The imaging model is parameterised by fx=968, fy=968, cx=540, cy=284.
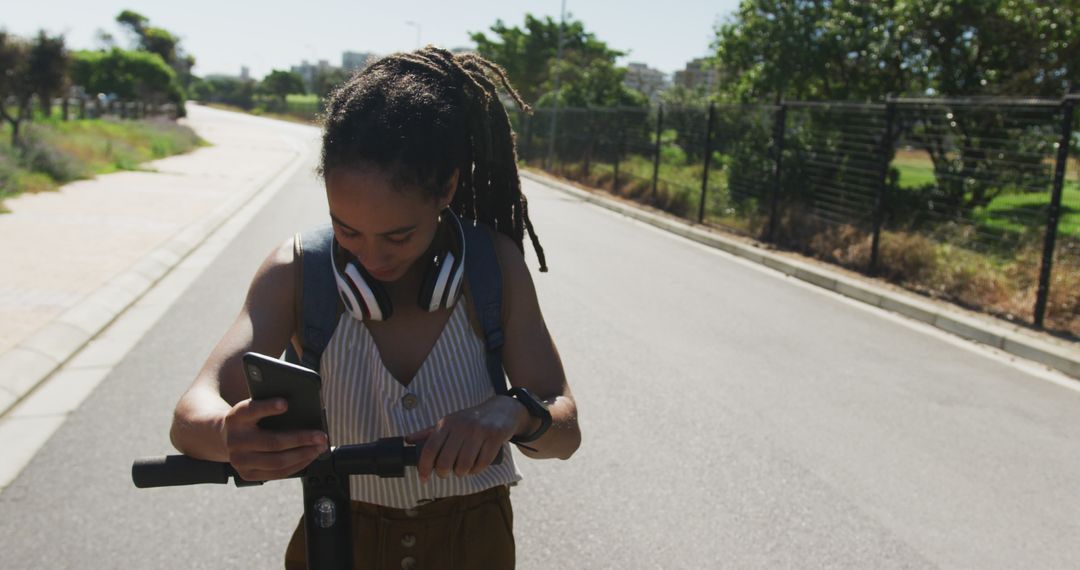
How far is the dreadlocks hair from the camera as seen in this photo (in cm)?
165

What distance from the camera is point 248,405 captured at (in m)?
1.25

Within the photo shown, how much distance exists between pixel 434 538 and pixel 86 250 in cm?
945

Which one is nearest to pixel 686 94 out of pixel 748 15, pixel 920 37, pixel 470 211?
pixel 748 15

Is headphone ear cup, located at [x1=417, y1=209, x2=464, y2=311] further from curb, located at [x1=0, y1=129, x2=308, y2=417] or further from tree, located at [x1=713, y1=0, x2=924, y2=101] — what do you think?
tree, located at [x1=713, y1=0, x2=924, y2=101]

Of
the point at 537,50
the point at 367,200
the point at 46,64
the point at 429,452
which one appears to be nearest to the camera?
the point at 429,452

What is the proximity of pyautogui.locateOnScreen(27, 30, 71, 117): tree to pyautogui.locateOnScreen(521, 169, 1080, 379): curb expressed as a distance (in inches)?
597

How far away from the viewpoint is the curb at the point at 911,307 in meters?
7.52

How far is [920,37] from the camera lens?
14930mm

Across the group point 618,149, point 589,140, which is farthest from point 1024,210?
point 589,140

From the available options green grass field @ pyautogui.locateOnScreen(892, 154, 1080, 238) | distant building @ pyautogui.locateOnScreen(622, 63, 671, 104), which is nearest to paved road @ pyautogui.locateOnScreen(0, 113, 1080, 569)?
green grass field @ pyautogui.locateOnScreen(892, 154, 1080, 238)

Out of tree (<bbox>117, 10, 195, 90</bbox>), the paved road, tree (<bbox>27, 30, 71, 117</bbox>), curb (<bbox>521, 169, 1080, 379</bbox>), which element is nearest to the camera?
the paved road

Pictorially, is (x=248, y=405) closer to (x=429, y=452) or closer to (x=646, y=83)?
(x=429, y=452)

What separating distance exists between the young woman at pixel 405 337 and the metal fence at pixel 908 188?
7.92m

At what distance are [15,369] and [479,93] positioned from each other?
188 inches
